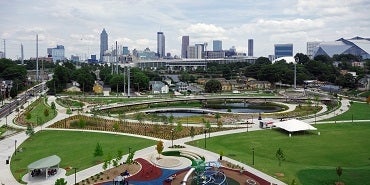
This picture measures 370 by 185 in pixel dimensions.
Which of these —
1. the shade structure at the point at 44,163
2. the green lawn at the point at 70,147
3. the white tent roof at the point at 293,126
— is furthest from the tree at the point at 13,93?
the white tent roof at the point at 293,126

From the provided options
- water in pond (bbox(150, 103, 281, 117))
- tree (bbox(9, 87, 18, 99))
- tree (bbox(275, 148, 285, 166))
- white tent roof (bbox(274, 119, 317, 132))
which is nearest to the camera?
tree (bbox(275, 148, 285, 166))

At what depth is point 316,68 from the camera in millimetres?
142125

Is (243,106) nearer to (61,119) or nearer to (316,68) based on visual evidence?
(61,119)

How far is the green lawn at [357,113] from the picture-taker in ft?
215

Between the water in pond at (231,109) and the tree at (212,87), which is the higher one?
the tree at (212,87)

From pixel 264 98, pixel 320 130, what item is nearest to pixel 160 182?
pixel 320 130

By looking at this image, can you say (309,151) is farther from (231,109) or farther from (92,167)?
(231,109)

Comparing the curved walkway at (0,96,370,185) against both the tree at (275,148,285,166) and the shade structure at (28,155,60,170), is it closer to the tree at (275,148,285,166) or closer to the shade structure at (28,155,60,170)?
the shade structure at (28,155,60,170)

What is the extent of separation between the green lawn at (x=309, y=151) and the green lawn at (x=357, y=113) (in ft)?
22.9

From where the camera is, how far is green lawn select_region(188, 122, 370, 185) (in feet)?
113

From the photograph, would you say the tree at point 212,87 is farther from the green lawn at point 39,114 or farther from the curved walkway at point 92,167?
the curved walkway at point 92,167

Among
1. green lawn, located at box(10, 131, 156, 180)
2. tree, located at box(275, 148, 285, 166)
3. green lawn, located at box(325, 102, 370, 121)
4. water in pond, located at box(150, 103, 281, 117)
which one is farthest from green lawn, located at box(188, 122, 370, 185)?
water in pond, located at box(150, 103, 281, 117)

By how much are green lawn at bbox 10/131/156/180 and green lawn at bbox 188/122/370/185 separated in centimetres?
950

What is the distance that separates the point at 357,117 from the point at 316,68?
79.3 m
